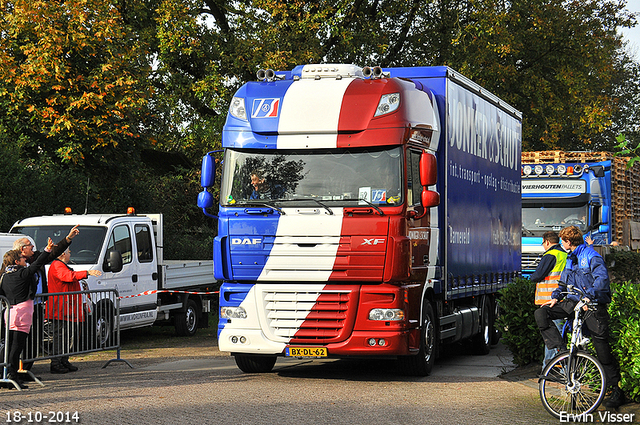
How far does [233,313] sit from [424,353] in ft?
8.61

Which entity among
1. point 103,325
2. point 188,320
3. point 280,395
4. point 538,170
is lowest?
point 280,395

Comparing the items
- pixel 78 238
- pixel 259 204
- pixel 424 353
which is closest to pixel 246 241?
pixel 259 204

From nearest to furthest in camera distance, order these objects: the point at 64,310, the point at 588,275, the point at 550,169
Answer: the point at 588,275, the point at 64,310, the point at 550,169

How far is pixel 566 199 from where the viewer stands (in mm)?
21094

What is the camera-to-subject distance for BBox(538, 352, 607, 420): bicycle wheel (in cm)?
833

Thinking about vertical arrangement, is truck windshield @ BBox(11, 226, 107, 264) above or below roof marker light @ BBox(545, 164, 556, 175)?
below

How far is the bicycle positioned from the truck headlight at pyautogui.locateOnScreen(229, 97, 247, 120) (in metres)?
4.83

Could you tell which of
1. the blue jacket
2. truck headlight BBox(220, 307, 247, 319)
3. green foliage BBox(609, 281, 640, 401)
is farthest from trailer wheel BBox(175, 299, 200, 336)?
green foliage BBox(609, 281, 640, 401)

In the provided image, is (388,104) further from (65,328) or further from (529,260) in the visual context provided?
(529,260)

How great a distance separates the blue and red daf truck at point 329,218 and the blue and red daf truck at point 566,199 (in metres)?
10.5

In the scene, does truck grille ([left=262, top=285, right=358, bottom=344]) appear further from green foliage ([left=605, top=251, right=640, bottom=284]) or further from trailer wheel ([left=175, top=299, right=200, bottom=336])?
green foliage ([left=605, top=251, right=640, bottom=284])

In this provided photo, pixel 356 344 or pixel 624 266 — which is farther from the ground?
pixel 624 266

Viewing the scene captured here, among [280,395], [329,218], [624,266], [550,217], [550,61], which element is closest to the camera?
[280,395]

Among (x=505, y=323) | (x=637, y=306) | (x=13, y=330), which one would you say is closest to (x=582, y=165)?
(x=505, y=323)
